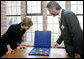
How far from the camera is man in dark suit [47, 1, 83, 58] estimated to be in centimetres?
167

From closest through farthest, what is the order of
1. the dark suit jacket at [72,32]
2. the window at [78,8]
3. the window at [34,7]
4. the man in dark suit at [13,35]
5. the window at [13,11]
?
1. the dark suit jacket at [72,32]
2. the man in dark suit at [13,35]
3. the window at [78,8]
4. the window at [34,7]
5. the window at [13,11]

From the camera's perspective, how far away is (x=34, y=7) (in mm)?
3926

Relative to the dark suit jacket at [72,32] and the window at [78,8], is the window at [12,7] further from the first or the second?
the dark suit jacket at [72,32]

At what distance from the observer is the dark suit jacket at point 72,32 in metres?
1.67

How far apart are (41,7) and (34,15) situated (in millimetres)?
286

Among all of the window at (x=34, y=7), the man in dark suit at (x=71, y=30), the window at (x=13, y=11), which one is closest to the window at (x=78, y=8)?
the window at (x=34, y=7)

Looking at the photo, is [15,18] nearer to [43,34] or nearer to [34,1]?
[34,1]

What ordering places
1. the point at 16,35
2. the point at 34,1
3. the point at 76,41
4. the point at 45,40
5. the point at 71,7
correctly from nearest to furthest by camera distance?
1. the point at 76,41
2. the point at 16,35
3. the point at 45,40
4. the point at 71,7
5. the point at 34,1

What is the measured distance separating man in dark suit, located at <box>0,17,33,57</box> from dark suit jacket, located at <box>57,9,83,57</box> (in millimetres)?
664

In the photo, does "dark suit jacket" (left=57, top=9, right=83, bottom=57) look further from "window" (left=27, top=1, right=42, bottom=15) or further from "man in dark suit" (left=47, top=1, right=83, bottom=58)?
"window" (left=27, top=1, right=42, bottom=15)

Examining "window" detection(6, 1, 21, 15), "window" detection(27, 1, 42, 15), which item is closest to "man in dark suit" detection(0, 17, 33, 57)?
"window" detection(27, 1, 42, 15)

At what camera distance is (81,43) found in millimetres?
1685

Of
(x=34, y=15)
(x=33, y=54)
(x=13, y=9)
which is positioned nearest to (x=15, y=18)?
(x=13, y=9)

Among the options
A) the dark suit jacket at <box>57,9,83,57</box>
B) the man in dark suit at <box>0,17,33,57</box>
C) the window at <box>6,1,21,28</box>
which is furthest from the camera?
the window at <box>6,1,21,28</box>
